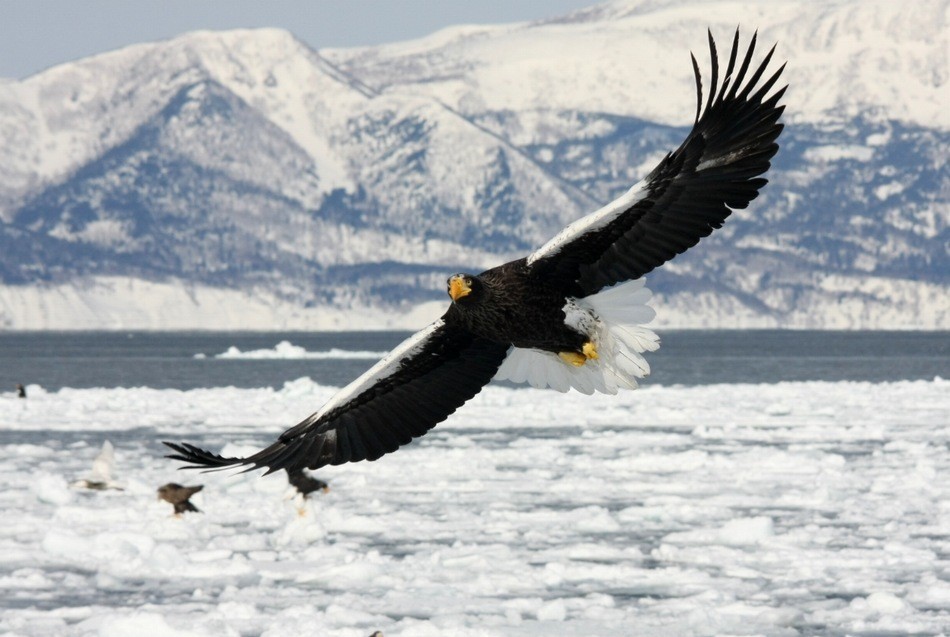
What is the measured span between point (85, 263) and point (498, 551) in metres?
172

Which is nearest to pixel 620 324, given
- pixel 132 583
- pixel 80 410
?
pixel 132 583

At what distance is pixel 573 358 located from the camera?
22.6ft

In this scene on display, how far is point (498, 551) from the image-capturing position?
10406mm

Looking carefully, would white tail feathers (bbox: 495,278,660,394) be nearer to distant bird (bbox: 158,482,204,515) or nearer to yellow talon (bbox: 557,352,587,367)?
yellow talon (bbox: 557,352,587,367)

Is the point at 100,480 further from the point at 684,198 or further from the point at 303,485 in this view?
the point at 684,198

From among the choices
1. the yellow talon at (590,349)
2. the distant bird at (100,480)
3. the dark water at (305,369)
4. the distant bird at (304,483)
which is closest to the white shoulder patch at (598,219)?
the yellow talon at (590,349)

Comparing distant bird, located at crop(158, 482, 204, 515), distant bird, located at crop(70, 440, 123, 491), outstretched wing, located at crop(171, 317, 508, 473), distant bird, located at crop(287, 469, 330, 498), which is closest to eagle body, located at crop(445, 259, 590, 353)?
outstretched wing, located at crop(171, 317, 508, 473)

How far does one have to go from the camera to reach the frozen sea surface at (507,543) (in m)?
8.64

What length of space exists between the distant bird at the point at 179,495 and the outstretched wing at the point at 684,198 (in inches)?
228

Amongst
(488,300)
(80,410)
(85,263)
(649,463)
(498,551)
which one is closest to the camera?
(488,300)

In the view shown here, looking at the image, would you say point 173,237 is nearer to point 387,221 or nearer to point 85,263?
point 85,263

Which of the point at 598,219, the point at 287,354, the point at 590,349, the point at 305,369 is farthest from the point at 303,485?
the point at 287,354

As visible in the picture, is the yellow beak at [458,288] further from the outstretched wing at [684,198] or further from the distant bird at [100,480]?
the distant bird at [100,480]

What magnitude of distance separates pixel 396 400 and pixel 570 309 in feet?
3.32
